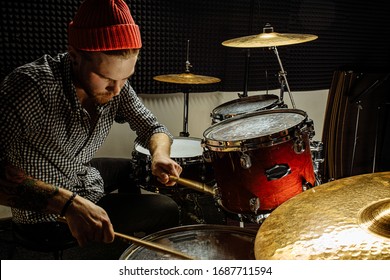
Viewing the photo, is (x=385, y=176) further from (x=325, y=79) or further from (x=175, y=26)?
(x=325, y=79)

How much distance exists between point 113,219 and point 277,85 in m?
2.82

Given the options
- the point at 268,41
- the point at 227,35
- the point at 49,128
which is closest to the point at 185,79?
the point at 268,41

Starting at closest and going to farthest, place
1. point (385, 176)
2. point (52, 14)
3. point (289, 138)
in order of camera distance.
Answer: point (385, 176) → point (289, 138) → point (52, 14)

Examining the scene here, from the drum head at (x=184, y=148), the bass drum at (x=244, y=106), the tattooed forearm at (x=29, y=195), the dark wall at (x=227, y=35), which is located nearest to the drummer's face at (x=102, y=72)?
the tattooed forearm at (x=29, y=195)

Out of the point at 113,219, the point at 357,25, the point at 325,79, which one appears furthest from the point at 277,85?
the point at 113,219

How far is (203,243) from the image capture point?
1399 mm

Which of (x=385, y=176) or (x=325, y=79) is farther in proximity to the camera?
(x=325, y=79)

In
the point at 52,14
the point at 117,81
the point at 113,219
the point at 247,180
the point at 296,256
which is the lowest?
the point at 113,219

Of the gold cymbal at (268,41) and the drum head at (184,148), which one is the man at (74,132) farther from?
the gold cymbal at (268,41)

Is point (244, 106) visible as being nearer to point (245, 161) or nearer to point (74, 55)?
point (245, 161)

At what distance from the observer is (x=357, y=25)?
4496 mm

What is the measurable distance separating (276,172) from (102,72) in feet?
2.77

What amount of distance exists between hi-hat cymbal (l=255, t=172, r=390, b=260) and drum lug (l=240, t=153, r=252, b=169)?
0.49 meters

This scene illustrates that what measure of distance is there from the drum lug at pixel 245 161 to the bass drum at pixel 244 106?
0.92m
